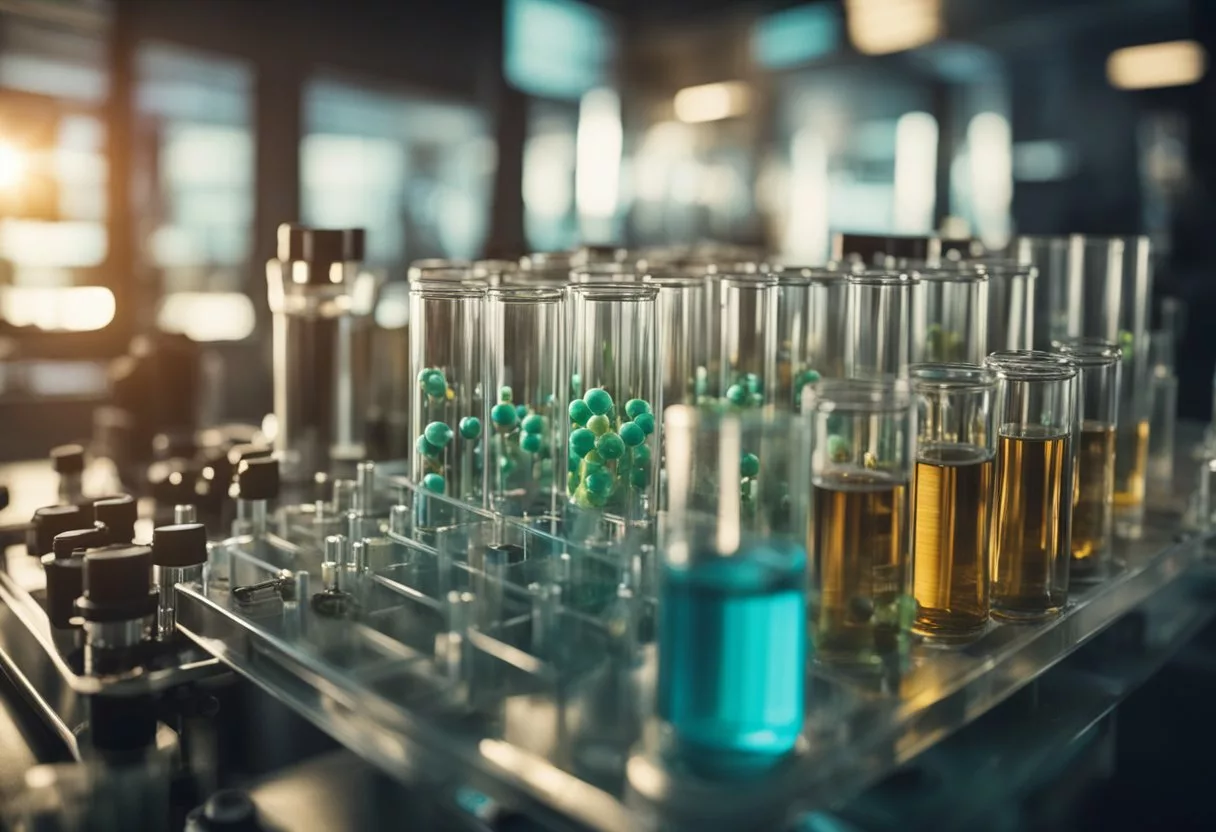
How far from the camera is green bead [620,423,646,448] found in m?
0.95

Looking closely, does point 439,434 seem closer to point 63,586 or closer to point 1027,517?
point 63,586

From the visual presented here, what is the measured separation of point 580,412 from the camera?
97cm

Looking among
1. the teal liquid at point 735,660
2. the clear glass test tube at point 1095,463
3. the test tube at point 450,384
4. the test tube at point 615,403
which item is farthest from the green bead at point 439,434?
the clear glass test tube at point 1095,463

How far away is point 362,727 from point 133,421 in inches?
40.0

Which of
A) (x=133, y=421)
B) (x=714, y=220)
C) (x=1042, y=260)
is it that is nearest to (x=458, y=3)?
(x=714, y=220)

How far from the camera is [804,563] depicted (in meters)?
0.67

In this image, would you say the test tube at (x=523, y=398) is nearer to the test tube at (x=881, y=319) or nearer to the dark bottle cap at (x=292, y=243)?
the test tube at (x=881, y=319)

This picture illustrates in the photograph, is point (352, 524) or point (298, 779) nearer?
point (298, 779)

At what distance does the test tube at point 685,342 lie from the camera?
1.08 m

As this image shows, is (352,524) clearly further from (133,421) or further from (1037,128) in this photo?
(1037,128)

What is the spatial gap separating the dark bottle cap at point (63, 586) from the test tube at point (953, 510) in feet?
2.24

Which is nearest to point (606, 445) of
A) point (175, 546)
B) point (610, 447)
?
point (610, 447)

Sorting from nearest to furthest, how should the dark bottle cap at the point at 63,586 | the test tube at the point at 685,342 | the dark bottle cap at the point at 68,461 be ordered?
the dark bottle cap at the point at 63,586
the test tube at the point at 685,342
the dark bottle cap at the point at 68,461

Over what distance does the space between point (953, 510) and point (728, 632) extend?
0.94 feet
